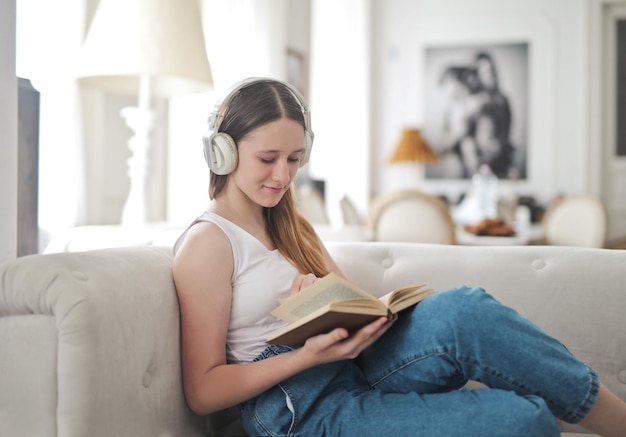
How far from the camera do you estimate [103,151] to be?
8.18ft

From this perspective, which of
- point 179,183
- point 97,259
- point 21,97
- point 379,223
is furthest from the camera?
point 379,223

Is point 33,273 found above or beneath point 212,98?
beneath

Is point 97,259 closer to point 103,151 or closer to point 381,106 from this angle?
point 103,151

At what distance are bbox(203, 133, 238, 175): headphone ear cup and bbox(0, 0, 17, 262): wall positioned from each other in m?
0.36

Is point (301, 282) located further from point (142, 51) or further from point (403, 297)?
point (142, 51)

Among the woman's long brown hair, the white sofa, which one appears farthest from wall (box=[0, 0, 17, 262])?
the woman's long brown hair

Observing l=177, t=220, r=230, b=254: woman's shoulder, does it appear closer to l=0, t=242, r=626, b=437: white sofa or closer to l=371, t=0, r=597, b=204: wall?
l=0, t=242, r=626, b=437: white sofa

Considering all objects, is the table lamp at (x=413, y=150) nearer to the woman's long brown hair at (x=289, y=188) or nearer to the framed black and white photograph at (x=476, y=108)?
the framed black and white photograph at (x=476, y=108)

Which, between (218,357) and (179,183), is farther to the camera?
(179,183)

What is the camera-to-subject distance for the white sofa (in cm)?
94

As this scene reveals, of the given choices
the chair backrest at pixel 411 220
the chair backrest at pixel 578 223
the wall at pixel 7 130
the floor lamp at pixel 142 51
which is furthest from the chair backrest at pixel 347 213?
the wall at pixel 7 130

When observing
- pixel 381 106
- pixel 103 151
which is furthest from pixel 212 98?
pixel 381 106

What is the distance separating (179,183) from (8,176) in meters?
1.53

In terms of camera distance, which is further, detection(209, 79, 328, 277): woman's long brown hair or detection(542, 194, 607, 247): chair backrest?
detection(542, 194, 607, 247): chair backrest
